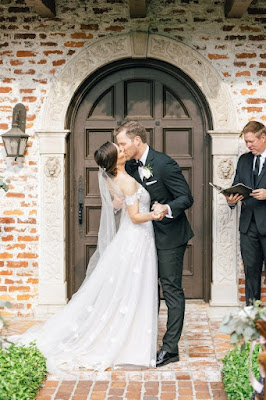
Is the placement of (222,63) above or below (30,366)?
above

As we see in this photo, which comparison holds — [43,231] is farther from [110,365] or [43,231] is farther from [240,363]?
[240,363]

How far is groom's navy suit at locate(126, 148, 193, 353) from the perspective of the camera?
4.43m

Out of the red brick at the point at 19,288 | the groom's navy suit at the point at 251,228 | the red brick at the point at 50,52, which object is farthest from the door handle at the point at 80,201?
the groom's navy suit at the point at 251,228

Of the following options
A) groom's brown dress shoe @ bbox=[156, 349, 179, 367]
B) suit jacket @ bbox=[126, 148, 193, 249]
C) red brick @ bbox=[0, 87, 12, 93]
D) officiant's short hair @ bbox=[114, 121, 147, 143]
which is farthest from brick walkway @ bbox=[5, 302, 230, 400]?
red brick @ bbox=[0, 87, 12, 93]

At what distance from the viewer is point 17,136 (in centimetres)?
573

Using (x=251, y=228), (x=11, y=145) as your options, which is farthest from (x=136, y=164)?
(x=11, y=145)

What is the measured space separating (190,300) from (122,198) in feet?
6.45

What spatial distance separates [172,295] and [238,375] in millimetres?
881

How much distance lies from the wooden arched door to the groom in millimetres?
1554

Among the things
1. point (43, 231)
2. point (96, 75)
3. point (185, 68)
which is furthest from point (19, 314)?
point (185, 68)

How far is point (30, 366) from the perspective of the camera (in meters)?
3.98

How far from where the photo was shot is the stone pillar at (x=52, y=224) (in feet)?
19.2

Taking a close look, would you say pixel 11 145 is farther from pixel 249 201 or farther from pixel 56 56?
pixel 249 201

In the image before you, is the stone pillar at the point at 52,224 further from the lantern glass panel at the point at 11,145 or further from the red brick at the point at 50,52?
the red brick at the point at 50,52
